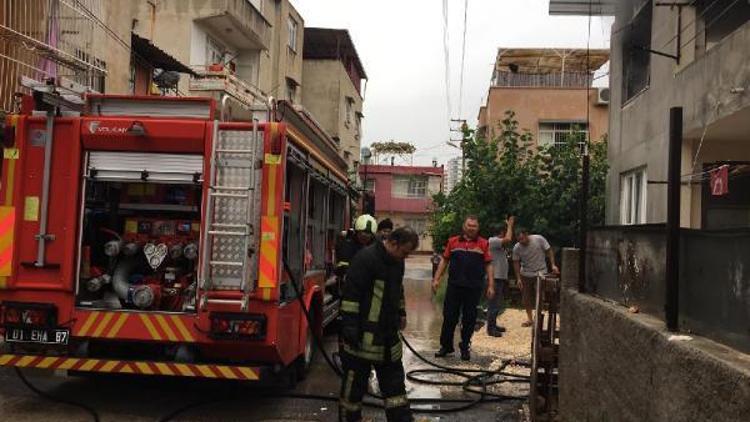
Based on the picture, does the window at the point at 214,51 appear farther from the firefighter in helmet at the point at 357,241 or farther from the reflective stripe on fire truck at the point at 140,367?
the reflective stripe on fire truck at the point at 140,367

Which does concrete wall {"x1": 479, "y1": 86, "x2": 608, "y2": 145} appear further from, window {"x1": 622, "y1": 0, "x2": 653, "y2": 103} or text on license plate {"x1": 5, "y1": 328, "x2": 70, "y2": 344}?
text on license plate {"x1": 5, "y1": 328, "x2": 70, "y2": 344}

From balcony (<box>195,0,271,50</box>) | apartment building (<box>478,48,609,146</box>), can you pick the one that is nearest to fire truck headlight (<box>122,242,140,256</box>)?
balcony (<box>195,0,271,50</box>)

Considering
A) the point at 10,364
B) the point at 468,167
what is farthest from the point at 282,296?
the point at 468,167

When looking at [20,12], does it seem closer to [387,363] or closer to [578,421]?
[387,363]

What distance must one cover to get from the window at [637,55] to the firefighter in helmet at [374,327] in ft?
28.9

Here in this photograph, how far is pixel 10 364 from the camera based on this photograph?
5895mm

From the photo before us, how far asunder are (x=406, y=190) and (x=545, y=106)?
101ft

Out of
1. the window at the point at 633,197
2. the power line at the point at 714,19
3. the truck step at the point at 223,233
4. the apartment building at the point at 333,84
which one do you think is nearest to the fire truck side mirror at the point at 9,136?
the truck step at the point at 223,233

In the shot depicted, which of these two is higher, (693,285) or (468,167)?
(468,167)

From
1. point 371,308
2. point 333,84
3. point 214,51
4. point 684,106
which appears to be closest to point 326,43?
point 333,84

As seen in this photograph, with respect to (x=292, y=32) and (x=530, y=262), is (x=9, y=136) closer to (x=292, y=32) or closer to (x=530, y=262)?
(x=530, y=262)

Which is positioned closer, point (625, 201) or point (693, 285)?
point (693, 285)

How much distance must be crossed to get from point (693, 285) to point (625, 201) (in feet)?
34.9

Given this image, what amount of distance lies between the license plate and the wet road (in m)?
0.62
